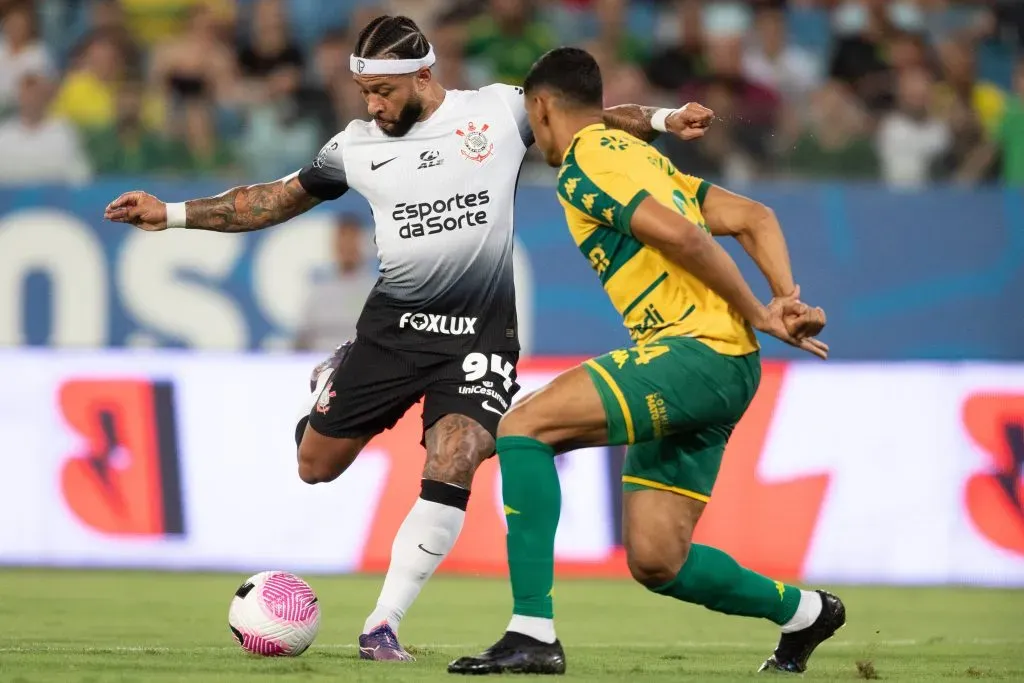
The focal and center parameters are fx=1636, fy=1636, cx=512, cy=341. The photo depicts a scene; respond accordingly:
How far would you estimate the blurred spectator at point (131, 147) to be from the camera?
13.2 m

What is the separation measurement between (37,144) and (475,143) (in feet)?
24.2

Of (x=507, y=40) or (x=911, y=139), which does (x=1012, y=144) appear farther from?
(x=507, y=40)

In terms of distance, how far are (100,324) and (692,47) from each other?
18.3ft

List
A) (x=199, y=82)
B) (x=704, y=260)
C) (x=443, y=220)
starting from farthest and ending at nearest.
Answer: (x=199, y=82) → (x=443, y=220) → (x=704, y=260)

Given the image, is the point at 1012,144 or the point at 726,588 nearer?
the point at 726,588

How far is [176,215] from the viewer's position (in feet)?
22.9

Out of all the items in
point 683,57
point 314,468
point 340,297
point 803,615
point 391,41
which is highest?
point 391,41

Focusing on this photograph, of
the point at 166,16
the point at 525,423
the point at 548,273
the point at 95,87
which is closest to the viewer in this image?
the point at 525,423

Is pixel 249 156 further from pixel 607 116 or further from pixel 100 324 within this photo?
pixel 607 116

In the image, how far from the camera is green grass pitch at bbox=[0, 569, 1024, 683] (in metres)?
5.98

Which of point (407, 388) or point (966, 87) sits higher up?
point (966, 87)

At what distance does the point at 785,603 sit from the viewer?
607cm

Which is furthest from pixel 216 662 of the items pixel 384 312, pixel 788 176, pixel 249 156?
pixel 788 176

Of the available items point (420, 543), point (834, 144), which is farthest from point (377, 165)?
point (834, 144)
